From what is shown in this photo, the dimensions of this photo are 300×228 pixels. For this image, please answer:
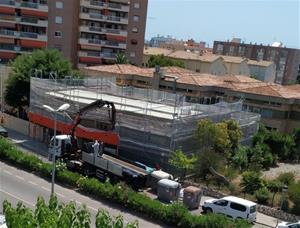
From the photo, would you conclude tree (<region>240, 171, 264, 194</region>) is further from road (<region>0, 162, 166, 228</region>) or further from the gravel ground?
road (<region>0, 162, 166, 228</region>)

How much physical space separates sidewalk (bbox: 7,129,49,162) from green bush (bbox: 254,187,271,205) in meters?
15.9

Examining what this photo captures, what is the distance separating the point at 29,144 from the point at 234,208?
2040 cm

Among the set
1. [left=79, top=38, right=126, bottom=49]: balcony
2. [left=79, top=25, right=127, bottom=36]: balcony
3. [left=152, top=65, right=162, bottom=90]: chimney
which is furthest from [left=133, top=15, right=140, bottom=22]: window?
[left=152, top=65, right=162, bottom=90]: chimney

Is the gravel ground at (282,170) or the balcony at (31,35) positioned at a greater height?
the balcony at (31,35)

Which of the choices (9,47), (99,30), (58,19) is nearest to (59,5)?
(58,19)

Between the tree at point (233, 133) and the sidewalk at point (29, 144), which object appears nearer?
the tree at point (233, 133)

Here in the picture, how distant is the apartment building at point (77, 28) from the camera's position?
64.7 metres

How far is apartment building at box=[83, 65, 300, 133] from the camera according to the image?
1866 inches

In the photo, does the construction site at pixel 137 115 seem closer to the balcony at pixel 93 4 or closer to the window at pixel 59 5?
the window at pixel 59 5

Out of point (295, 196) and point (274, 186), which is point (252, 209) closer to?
point (295, 196)

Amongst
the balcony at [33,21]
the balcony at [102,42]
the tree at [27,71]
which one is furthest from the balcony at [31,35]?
the tree at [27,71]

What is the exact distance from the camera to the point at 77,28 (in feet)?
234

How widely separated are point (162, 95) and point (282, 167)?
13.2 m

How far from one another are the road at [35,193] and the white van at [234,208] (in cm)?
376
